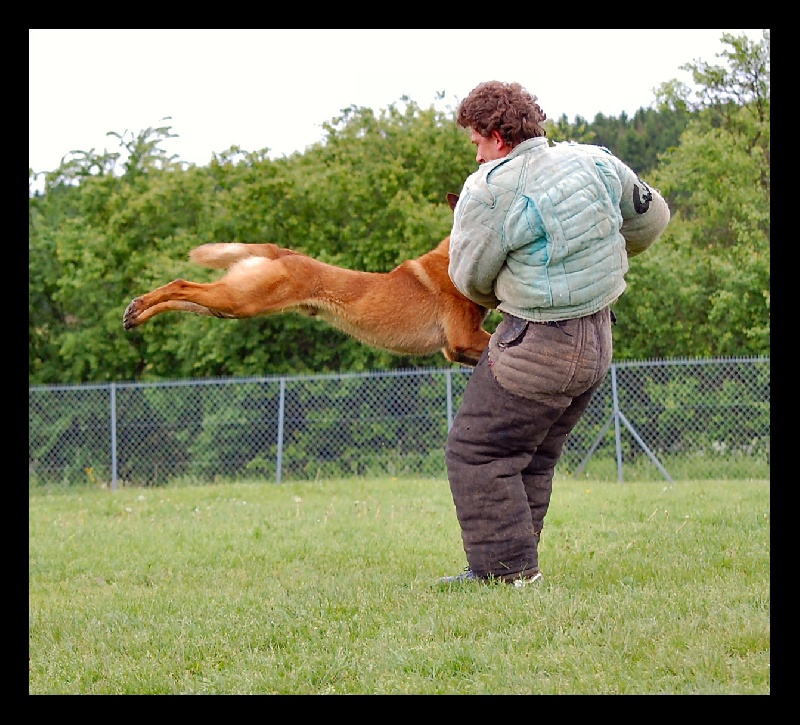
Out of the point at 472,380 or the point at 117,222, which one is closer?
the point at 472,380

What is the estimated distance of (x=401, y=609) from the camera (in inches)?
186

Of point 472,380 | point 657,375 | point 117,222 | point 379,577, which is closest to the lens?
point 472,380

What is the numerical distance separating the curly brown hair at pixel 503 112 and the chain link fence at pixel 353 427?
9352 mm

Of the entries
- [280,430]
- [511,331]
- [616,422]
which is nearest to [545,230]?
[511,331]

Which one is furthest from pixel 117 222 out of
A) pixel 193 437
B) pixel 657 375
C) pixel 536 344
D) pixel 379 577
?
pixel 536 344

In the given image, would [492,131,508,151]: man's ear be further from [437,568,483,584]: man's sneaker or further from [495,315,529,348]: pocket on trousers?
[437,568,483,584]: man's sneaker

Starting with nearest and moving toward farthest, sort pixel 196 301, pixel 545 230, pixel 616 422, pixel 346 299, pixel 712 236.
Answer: pixel 545 230
pixel 196 301
pixel 346 299
pixel 616 422
pixel 712 236

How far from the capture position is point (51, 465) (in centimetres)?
1551

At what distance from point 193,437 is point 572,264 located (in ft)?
37.2

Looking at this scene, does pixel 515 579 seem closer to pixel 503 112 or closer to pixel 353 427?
pixel 503 112

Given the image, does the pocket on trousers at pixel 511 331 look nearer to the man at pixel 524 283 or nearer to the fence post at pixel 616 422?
the man at pixel 524 283

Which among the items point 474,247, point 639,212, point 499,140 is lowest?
point 474,247

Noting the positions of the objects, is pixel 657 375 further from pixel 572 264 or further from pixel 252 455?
pixel 572 264

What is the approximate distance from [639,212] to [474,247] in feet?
2.80
